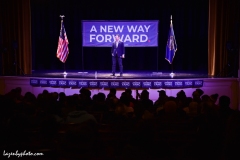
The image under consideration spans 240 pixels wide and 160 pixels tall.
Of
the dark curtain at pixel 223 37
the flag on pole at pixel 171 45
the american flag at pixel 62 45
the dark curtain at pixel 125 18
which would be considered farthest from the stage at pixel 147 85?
the dark curtain at pixel 125 18

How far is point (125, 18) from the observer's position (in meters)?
16.1

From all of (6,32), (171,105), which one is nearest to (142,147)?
(171,105)

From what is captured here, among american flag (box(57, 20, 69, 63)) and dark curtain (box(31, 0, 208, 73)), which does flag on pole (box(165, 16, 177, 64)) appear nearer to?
dark curtain (box(31, 0, 208, 73))

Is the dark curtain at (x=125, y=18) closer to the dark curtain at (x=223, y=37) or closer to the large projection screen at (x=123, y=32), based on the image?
the large projection screen at (x=123, y=32)

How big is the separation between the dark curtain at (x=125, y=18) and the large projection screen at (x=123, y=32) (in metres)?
1.47

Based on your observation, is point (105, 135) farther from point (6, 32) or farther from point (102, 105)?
point (6, 32)

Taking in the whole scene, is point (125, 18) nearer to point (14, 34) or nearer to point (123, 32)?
point (123, 32)

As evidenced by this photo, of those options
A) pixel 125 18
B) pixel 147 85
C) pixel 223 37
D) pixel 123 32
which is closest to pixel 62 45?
pixel 123 32

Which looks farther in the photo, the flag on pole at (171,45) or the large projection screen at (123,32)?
the large projection screen at (123,32)

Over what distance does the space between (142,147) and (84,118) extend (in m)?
2.12

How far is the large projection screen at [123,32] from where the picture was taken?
14.2 metres

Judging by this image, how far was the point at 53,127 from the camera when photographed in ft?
14.0

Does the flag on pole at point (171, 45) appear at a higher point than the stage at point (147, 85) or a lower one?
higher

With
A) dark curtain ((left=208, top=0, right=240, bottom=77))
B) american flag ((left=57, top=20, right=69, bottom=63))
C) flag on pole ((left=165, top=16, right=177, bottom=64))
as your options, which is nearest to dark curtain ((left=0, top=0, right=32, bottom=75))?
american flag ((left=57, top=20, right=69, bottom=63))
